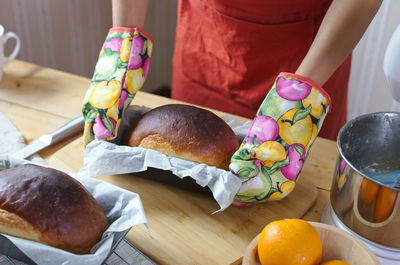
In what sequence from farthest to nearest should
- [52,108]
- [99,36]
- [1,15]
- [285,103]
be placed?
[99,36] < [1,15] < [52,108] < [285,103]

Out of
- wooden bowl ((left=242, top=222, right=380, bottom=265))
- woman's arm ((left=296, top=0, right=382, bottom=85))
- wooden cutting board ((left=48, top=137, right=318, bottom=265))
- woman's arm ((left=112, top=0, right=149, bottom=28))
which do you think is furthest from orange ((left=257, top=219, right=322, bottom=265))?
woman's arm ((left=112, top=0, right=149, bottom=28))

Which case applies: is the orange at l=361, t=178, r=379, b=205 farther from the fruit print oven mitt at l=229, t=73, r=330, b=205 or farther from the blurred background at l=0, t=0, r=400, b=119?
the blurred background at l=0, t=0, r=400, b=119

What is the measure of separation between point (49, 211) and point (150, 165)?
7.3 inches

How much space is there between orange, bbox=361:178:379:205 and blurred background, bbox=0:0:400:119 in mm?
1072

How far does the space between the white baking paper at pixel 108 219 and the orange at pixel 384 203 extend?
0.29 m

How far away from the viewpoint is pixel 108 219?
65 centimetres

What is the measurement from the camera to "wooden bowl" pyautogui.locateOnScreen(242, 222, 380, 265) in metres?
0.57

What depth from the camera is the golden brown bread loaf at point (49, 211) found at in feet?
1.92

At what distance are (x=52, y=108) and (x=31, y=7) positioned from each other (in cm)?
66

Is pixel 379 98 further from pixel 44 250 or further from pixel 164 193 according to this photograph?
pixel 44 250

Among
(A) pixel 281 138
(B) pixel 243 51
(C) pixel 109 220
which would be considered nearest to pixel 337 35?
(A) pixel 281 138

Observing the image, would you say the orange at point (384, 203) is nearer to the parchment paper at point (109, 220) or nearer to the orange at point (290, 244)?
the orange at point (290, 244)

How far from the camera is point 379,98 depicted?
1.69 meters

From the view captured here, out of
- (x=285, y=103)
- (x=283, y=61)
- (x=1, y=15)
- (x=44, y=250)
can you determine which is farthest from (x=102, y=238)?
(x=1, y=15)
